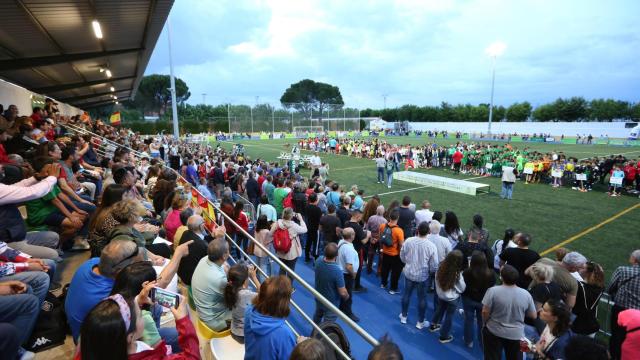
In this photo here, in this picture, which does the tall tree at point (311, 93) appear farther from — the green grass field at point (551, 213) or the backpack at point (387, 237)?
the backpack at point (387, 237)

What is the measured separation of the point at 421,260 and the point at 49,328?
5134 mm

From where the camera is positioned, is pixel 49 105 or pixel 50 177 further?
pixel 49 105

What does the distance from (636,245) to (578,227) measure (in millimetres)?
1724

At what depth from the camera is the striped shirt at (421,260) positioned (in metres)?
5.76

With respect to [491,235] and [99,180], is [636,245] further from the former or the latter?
[99,180]

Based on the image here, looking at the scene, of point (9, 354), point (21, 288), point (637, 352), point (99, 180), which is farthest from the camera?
point (99, 180)

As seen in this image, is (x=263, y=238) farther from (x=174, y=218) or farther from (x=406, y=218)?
(x=406, y=218)

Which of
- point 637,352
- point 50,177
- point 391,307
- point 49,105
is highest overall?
point 49,105

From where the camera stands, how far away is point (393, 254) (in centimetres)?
677

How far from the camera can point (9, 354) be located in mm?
2484

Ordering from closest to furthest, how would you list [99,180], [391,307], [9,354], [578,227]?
1. [9,354]
2. [391,307]
3. [99,180]
4. [578,227]

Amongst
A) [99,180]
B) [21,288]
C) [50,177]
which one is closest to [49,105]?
[99,180]

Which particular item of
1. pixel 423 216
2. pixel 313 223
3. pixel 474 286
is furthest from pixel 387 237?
pixel 313 223

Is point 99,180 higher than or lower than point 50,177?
lower
